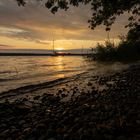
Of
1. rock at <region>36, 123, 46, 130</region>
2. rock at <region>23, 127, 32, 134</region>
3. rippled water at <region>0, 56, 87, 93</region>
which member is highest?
rock at <region>36, 123, 46, 130</region>

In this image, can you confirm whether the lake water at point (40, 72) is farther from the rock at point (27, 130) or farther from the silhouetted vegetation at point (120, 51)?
the rock at point (27, 130)

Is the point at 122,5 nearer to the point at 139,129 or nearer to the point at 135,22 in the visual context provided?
the point at 135,22

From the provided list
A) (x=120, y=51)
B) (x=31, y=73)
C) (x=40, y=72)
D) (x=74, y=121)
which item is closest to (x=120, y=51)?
(x=120, y=51)

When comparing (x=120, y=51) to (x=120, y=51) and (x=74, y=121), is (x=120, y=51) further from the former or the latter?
(x=74, y=121)

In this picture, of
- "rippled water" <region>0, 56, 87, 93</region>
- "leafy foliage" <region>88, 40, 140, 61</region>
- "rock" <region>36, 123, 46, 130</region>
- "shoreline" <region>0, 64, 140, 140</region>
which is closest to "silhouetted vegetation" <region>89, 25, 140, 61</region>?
"leafy foliage" <region>88, 40, 140, 61</region>

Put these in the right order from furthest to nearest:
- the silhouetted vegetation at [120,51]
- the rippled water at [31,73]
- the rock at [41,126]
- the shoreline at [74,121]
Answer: the silhouetted vegetation at [120,51] → the rippled water at [31,73] → the rock at [41,126] → the shoreline at [74,121]

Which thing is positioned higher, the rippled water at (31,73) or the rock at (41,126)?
the rock at (41,126)

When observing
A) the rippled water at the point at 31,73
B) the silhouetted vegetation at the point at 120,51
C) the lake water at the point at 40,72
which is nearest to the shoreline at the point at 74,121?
the lake water at the point at 40,72

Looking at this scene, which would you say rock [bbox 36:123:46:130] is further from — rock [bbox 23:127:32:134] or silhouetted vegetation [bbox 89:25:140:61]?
silhouetted vegetation [bbox 89:25:140:61]

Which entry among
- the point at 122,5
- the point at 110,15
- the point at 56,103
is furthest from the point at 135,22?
the point at 56,103

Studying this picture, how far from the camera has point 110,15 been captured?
1803 centimetres

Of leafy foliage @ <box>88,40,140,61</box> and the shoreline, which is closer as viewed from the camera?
the shoreline

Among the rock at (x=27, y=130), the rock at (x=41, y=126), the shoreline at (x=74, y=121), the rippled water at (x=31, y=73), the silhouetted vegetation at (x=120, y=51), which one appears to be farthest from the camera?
the silhouetted vegetation at (x=120, y=51)

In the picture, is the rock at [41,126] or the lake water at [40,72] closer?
the rock at [41,126]
